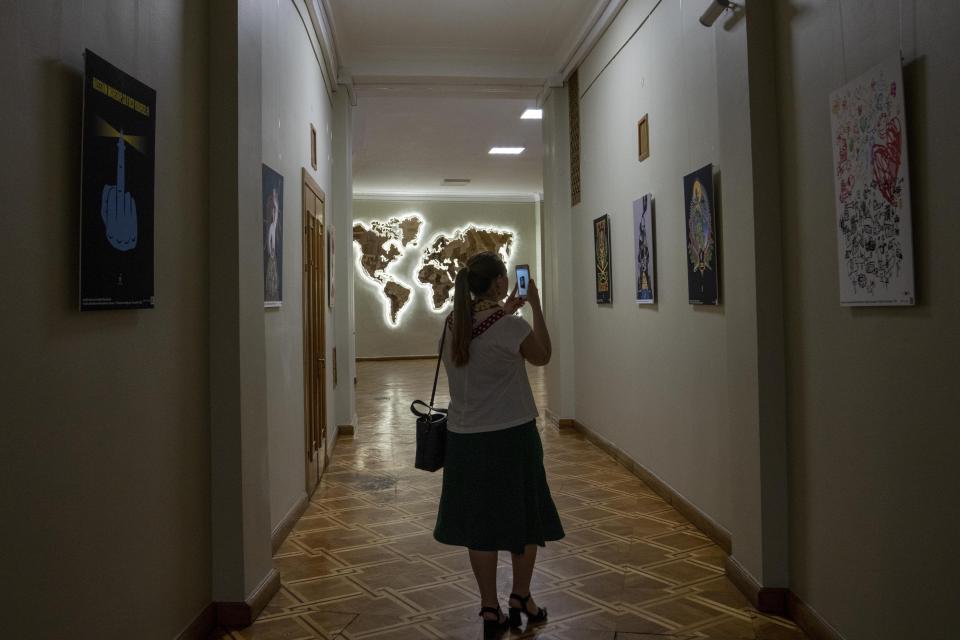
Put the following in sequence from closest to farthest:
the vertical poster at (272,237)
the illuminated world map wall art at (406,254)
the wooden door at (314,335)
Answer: the vertical poster at (272,237) → the wooden door at (314,335) → the illuminated world map wall art at (406,254)

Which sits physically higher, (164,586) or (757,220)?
(757,220)

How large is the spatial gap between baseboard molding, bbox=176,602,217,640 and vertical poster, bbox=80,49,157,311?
4.56 ft

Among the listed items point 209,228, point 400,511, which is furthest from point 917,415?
point 400,511

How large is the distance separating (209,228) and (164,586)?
1527 millimetres

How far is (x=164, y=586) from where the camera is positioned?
2887mm

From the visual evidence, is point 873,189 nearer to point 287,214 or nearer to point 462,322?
point 462,322

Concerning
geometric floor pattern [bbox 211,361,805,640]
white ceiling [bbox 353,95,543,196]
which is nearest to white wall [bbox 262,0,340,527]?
geometric floor pattern [bbox 211,361,805,640]

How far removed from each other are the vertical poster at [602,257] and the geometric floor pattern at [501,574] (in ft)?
5.59

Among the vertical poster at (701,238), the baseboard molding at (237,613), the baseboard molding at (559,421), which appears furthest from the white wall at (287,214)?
the baseboard molding at (559,421)

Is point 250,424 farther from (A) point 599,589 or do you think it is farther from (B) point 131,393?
(A) point 599,589

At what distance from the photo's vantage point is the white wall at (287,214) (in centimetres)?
442

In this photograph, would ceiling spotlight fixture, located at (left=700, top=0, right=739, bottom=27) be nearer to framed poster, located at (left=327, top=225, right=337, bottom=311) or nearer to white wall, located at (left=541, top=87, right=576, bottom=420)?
framed poster, located at (left=327, top=225, right=337, bottom=311)

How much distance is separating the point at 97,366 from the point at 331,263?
5.40 metres

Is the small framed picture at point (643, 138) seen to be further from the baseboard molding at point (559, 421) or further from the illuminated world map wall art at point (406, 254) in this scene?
the illuminated world map wall art at point (406, 254)
